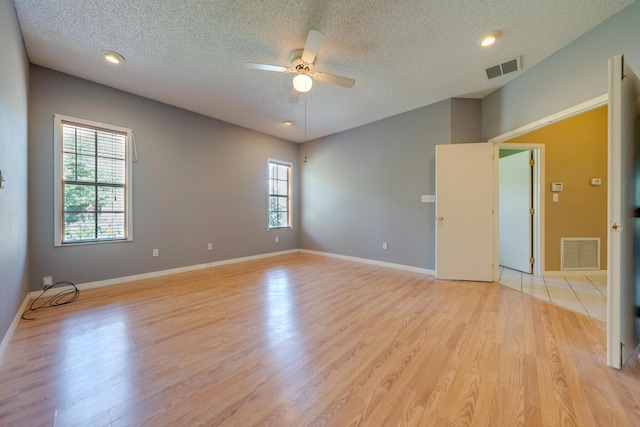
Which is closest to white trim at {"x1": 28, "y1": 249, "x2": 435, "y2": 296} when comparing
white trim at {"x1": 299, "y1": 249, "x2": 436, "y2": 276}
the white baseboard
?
white trim at {"x1": 299, "y1": 249, "x2": 436, "y2": 276}

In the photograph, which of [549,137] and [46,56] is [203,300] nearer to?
[46,56]

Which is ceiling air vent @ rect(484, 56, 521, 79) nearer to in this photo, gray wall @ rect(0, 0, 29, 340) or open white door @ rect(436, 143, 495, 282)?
open white door @ rect(436, 143, 495, 282)

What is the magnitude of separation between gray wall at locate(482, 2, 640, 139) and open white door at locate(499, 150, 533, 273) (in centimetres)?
118

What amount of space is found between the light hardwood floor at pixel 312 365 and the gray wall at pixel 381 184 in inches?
64.9

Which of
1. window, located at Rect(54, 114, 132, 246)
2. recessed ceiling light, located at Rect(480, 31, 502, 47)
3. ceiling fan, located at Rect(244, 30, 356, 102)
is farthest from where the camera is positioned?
window, located at Rect(54, 114, 132, 246)

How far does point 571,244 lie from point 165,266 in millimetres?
6704

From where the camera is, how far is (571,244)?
3.94m

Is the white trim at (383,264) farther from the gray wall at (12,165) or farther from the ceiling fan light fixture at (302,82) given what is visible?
the gray wall at (12,165)

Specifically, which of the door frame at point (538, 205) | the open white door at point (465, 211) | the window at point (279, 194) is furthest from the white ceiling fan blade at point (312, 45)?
the door frame at point (538, 205)

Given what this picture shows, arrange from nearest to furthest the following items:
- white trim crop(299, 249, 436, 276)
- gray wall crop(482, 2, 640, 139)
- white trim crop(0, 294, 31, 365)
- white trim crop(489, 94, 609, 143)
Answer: white trim crop(0, 294, 31, 365) < gray wall crop(482, 2, 640, 139) < white trim crop(489, 94, 609, 143) < white trim crop(299, 249, 436, 276)

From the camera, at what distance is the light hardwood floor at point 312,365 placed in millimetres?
1282

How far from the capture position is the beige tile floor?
8.77 feet

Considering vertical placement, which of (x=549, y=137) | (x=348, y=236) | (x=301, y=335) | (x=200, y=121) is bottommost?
(x=301, y=335)

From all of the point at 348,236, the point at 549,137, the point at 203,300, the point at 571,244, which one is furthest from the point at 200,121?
the point at 571,244
